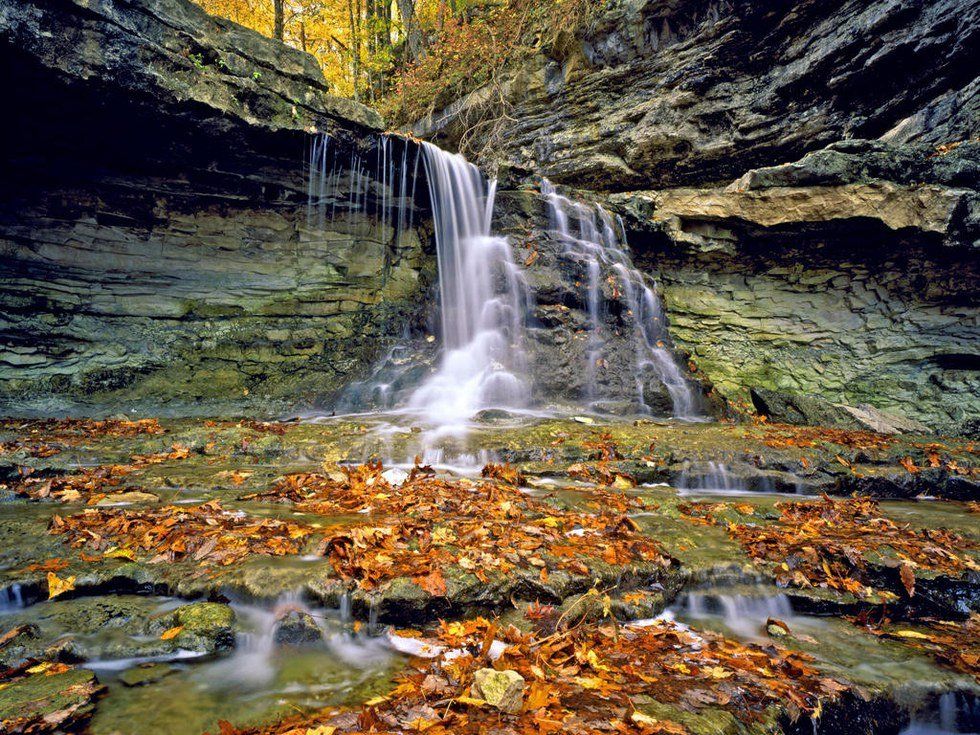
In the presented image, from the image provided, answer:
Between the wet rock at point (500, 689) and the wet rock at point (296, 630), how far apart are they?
95 cm

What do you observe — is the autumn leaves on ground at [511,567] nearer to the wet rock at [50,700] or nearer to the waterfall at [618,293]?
the wet rock at [50,700]

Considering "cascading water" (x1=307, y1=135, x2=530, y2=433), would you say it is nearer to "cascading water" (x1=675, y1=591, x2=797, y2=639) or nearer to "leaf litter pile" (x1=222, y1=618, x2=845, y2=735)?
"cascading water" (x1=675, y1=591, x2=797, y2=639)

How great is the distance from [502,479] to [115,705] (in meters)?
3.59

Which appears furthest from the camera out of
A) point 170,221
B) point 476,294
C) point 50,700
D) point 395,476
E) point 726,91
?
point 726,91

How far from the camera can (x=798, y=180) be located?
9.80m

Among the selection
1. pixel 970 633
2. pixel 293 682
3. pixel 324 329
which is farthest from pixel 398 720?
pixel 324 329

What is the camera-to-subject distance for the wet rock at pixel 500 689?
1.77 meters

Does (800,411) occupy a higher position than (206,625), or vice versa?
(800,411)

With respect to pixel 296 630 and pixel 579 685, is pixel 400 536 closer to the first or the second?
pixel 296 630

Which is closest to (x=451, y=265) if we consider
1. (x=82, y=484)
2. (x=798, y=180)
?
(x=798, y=180)

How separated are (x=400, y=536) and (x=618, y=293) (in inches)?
330

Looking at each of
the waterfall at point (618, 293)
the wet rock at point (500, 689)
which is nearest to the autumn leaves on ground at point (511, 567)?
the wet rock at point (500, 689)

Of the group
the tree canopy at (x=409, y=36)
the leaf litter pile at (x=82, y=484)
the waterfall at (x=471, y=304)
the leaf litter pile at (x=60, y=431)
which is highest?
the tree canopy at (x=409, y=36)

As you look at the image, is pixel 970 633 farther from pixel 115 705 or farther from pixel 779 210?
pixel 779 210
